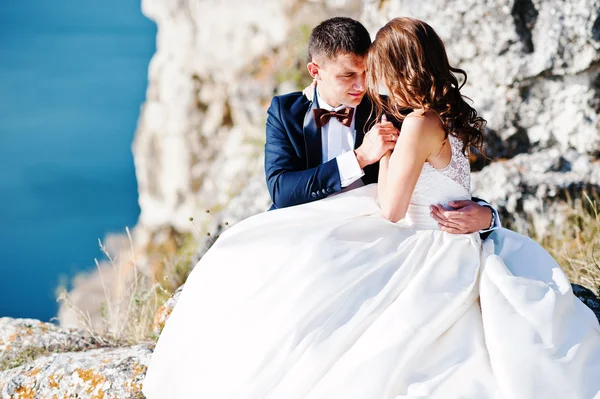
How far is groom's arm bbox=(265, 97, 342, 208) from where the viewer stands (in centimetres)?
313

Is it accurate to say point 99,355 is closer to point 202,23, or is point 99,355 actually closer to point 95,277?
point 202,23

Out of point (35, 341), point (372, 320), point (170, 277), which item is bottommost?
point (170, 277)

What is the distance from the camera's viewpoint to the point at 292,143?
3445 millimetres

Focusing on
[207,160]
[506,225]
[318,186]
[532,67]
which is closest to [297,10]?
[207,160]

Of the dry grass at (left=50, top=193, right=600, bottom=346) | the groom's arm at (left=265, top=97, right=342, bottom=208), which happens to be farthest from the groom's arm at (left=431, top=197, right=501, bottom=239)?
the dry grass at (left=50, top=193, right=600, bottom=346)

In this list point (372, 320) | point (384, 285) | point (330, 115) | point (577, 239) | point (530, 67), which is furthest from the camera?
point (530, 67)

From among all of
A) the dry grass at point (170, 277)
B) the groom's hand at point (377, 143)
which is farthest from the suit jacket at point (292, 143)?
the dry grass at point (170, 277)

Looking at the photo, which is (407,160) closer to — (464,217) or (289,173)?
(464,217)

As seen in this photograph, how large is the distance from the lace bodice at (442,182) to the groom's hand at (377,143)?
7.3 inches

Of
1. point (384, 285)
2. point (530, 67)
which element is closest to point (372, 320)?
point (384, 285)

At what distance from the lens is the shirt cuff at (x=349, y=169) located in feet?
10.1

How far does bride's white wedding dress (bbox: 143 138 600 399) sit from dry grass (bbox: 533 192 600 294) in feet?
4.05

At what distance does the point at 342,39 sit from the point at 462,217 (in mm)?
1006

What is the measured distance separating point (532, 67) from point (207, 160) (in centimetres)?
826
